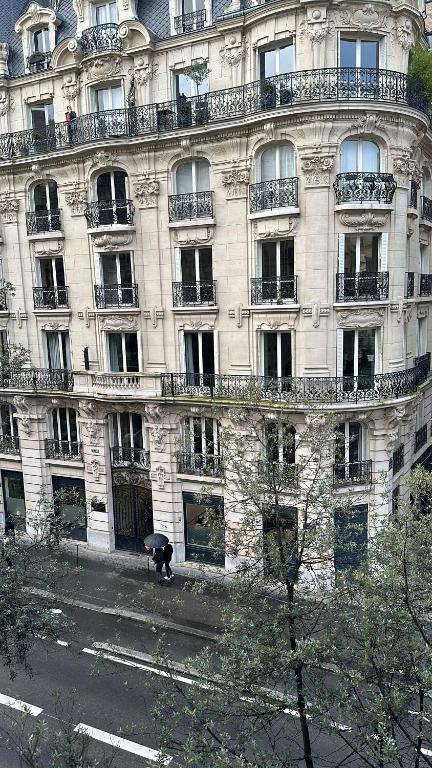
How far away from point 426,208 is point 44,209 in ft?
61.5

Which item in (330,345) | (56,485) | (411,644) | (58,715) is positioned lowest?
(58,715)

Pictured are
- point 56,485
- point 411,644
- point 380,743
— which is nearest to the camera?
point 380,743

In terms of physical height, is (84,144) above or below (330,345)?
above

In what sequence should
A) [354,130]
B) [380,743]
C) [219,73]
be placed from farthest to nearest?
[219,73] → [354,130] → [380,743]

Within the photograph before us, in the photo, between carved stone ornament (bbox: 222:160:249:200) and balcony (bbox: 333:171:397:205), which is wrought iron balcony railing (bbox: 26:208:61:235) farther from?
balcony (bbox: 333:171:397:205)

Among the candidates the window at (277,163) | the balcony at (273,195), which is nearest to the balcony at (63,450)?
the balcony at (273,195)

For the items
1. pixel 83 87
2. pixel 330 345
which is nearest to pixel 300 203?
Result: pixel 330 345

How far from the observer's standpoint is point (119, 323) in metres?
26.8

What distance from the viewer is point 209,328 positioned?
2539 cm

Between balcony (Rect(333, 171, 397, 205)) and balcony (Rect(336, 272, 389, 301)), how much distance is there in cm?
281

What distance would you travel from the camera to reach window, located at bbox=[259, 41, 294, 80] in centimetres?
2222

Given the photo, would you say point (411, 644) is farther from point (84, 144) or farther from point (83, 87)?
point (83, 87)

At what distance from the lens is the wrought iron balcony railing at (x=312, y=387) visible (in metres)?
23.1

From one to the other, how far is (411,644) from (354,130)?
60.6 feet
